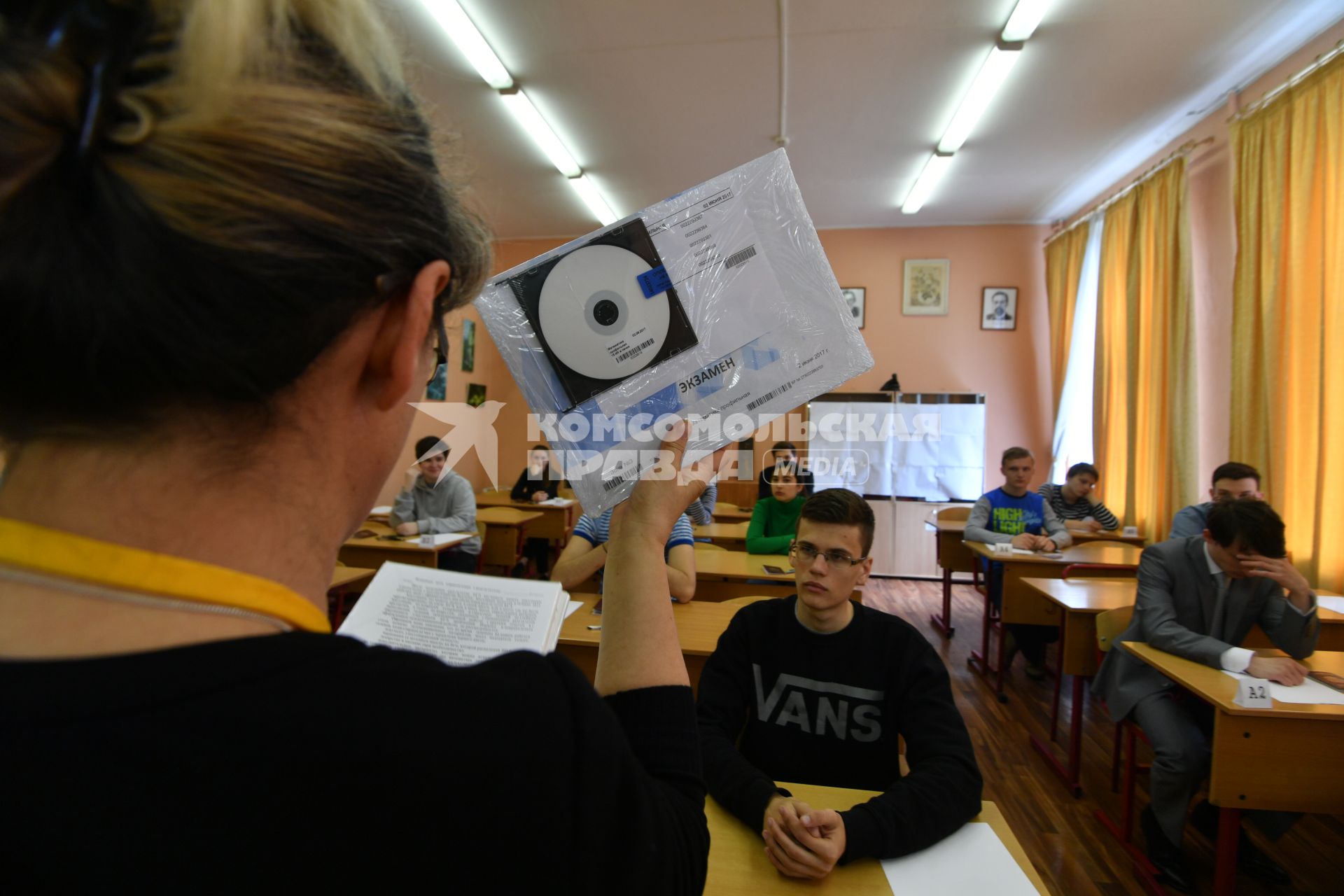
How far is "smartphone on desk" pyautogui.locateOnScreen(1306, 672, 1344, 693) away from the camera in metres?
1.93

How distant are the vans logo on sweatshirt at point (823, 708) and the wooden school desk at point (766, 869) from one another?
249mm

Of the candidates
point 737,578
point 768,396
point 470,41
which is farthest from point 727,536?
point 768,396

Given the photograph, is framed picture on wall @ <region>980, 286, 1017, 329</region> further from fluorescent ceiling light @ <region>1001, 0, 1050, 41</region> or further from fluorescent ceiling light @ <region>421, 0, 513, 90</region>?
fluorescent ceiling light @ <region>421, 0, 513, 90</region>

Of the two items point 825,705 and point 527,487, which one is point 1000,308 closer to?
point 527,487

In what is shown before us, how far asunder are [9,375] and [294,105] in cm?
20

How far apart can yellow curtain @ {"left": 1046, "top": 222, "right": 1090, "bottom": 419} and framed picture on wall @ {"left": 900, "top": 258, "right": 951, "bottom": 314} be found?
996 millimetres

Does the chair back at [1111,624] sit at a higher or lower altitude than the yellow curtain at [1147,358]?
lower

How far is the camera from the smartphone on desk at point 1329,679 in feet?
6.33

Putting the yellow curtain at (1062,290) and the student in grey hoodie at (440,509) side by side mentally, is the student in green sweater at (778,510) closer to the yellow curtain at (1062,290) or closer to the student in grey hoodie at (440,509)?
the student in grey hoodie at (440,509)

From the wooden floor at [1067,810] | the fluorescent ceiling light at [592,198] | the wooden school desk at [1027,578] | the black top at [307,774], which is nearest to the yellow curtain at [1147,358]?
the wooden school desk at [1027,578]

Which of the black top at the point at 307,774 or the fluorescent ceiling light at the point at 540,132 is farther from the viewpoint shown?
the fluorescent ceiling light at the point at 540,132

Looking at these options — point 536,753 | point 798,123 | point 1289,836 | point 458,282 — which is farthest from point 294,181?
point 798,123

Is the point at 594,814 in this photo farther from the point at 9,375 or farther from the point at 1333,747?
the point at 1333,747

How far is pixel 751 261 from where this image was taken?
34.4 inches
